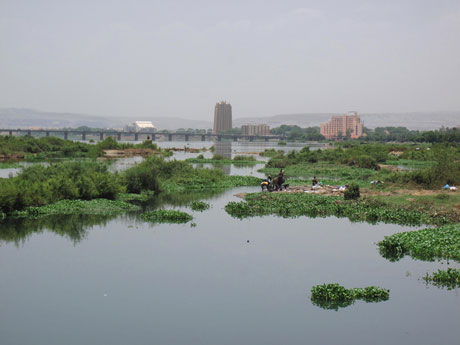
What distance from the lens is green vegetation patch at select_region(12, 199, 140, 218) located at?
2141cm

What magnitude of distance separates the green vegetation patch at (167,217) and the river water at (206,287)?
98 centimetres

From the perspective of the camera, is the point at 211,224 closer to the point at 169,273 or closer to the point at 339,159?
the point at 169,273

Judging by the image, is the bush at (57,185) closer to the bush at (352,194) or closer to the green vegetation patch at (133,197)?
the green vegetation patch at (133,197)

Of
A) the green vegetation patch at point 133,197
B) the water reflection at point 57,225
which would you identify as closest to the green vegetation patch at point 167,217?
the water reflection at point 57,225

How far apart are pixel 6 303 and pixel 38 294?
0.82m

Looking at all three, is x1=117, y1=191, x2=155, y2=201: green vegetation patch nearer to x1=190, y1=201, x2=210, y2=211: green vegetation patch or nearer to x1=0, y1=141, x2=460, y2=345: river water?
x1=190, y1=201, x2=210, y2=211: green vegetation patch

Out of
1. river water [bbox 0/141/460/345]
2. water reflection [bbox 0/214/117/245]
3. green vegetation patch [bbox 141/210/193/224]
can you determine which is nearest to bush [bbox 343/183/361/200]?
river water [bbox 0/141/460/345]

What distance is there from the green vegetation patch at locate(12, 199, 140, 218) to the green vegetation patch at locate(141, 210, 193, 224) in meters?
1.95

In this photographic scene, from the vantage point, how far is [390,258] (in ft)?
53.3

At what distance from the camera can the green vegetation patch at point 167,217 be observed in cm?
2158

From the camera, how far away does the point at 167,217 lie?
860 inches

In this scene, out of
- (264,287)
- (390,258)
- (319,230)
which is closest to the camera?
(264,287)

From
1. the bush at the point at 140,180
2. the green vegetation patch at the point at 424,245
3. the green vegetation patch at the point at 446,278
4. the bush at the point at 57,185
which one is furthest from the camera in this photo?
the bush at the point at 140,180

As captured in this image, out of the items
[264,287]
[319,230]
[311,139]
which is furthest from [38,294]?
[311,139]
